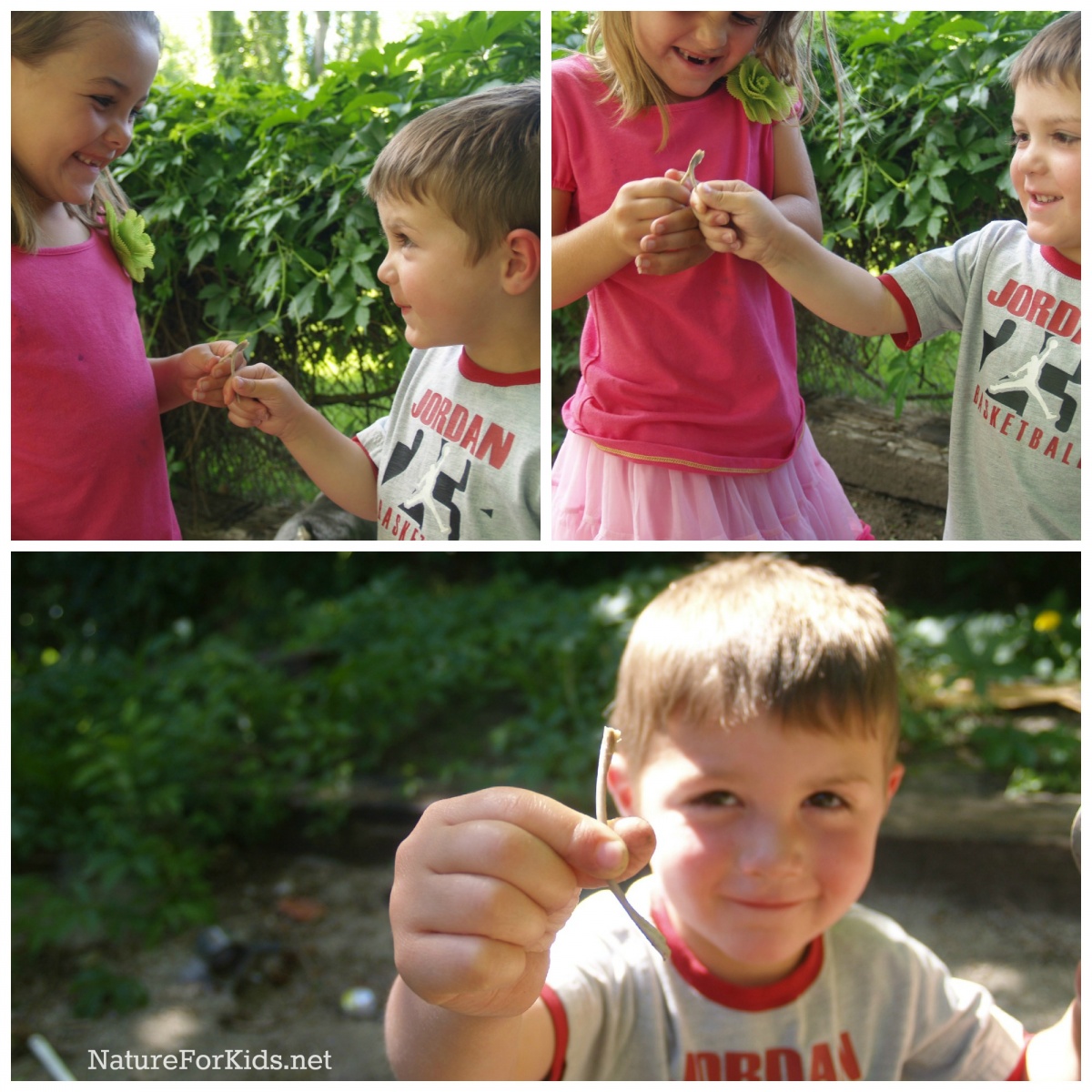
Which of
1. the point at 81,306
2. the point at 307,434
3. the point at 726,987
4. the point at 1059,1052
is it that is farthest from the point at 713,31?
the point at 1059,1052

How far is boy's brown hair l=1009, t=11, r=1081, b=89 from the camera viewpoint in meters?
0.89

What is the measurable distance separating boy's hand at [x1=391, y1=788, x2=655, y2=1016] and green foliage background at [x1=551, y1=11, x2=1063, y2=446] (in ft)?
Answer: 1.80

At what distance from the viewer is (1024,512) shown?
953 millimetres

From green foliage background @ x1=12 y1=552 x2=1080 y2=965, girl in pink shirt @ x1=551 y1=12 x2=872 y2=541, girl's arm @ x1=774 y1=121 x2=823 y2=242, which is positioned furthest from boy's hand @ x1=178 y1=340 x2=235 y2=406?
green foliage background @ x1=12 y1=552 x2=1080 y2=965

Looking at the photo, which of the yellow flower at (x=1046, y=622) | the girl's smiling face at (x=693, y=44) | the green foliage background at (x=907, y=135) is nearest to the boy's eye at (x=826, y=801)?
the green foliage background at (x=907, y=135)

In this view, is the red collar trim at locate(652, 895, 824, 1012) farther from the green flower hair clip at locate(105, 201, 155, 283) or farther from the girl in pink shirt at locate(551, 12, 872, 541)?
the green flower hair clip at locate(105, 201, 155, 283)

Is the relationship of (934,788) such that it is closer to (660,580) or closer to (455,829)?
(660,580)

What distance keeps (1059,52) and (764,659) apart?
24.2 inches

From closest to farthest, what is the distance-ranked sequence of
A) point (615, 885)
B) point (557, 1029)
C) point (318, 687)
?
point (615, 885)
point (557, 1029)
point (318, 687)

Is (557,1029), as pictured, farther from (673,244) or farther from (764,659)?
(673,244)

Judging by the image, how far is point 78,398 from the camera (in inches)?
37.1

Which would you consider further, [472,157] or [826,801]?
[472,157]

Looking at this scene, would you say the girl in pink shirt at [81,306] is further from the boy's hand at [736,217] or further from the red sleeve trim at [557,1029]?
the red sleeve trim at [557,1029]

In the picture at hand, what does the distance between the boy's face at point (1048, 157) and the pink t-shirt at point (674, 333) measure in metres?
0.23
